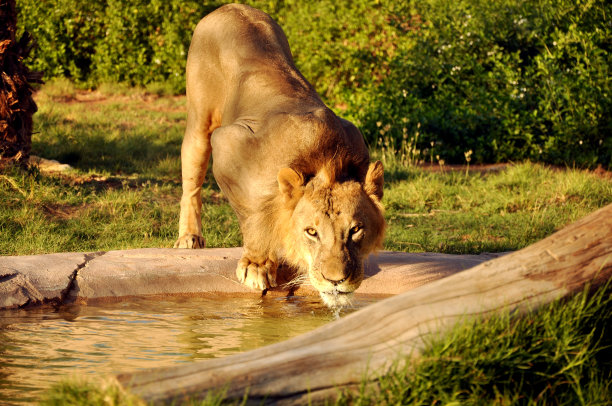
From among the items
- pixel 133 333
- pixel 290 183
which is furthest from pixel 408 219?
pixel 133 333

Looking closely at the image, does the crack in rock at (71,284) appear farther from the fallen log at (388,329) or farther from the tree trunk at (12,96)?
the tree trunk at (12,96)

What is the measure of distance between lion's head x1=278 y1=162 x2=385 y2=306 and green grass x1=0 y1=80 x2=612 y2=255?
223 cm

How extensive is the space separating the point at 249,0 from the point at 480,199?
330 inches

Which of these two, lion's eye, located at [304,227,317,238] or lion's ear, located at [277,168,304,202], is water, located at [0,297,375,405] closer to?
lion's eye, located at [304,227,317,238]

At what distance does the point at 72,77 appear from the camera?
15.7 m

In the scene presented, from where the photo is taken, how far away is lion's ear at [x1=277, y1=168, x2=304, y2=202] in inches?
185

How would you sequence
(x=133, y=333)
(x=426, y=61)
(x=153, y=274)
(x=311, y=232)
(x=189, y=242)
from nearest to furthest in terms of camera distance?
1. (x=133, y=333)
2. (x=311, y=232)
3. (x=153, y=274)
4. (x=189, y=242)
5. (x=426, y=61)

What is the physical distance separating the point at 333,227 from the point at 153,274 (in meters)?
1.38

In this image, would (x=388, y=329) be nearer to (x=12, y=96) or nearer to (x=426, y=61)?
(x=12, y=96)

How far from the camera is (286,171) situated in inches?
185

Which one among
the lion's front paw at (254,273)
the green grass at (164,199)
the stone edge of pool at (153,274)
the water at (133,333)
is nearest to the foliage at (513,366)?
the water at (133,333)

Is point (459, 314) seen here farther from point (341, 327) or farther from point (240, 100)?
point (240, 100)

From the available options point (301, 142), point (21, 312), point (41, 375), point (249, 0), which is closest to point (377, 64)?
point (249, 0)

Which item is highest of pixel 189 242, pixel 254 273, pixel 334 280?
pixel 334 280
